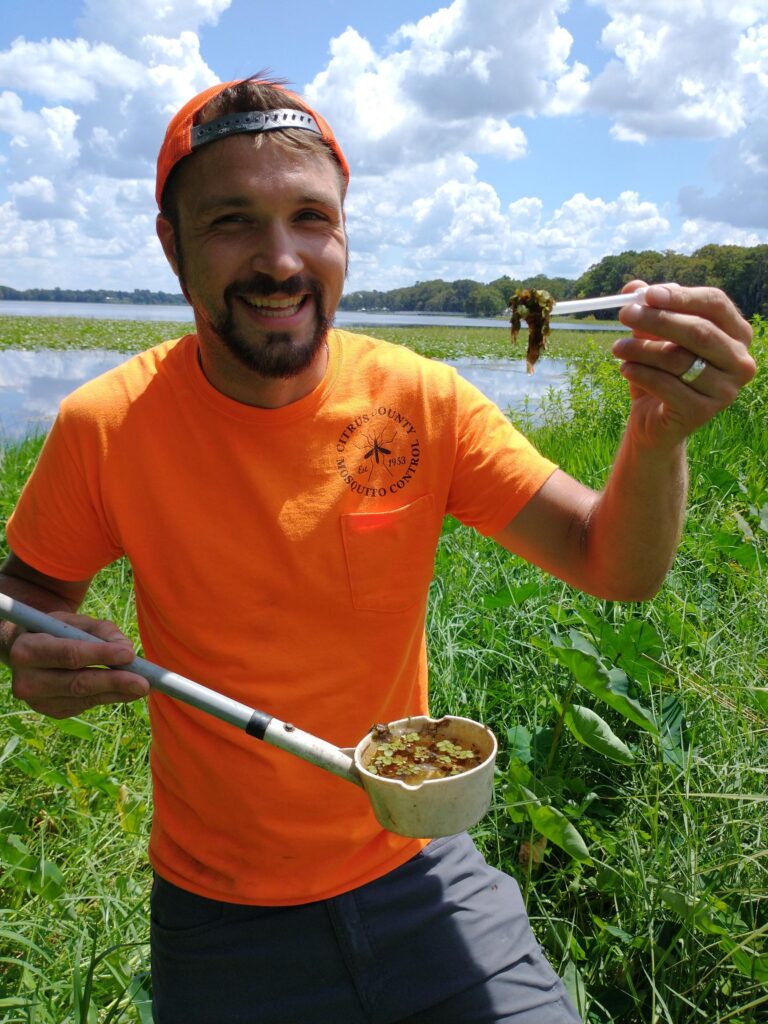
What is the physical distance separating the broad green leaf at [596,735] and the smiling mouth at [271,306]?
122 cm

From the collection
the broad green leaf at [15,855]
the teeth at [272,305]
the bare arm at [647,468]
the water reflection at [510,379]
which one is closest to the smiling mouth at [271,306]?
the teeth at [272,305]

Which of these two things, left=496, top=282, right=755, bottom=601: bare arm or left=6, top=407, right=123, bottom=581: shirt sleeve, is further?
left=6, top=407, right=123, bottom=581: shirt sleeve

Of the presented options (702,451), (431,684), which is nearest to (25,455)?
(431,684)

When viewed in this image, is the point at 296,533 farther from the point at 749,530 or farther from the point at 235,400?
the point at 749,530

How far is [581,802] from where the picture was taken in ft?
7.18

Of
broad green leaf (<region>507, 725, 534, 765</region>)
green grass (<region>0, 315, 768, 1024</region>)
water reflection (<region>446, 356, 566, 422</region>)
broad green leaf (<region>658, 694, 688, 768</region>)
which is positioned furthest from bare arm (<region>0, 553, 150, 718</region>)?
water reflection (<region>446, 356, 566, 422</region>)

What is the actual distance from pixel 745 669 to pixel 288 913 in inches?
59.2

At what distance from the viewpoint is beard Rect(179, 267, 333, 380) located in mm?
1582

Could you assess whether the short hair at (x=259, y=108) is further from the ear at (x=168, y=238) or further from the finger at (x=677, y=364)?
the finger at (x=677, y=364)

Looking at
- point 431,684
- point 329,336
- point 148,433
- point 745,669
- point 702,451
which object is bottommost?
point 431,684

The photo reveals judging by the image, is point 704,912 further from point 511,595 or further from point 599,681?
point 511,595

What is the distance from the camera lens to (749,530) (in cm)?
312

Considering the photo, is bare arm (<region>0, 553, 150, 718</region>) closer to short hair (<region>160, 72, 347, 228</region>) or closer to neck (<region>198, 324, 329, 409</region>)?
neck (<region>198, 324, 329, 409</region>)

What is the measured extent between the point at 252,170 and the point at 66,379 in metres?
12.9
